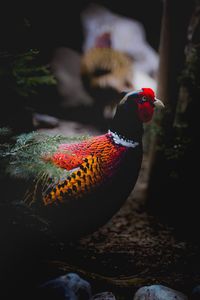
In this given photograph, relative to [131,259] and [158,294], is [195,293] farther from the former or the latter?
[131,259]

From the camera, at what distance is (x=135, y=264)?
2820mm

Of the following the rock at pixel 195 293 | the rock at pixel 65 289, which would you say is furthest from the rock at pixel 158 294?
the rock at pixel 65 289

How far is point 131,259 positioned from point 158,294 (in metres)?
0.66

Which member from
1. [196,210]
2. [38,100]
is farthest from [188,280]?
[38,100]

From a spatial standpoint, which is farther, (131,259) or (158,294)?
(131,259)

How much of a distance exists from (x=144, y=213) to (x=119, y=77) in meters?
3.29

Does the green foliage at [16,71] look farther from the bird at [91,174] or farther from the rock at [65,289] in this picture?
the rock at [65,289]

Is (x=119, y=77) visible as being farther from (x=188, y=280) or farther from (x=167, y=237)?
(x=188, y=280)

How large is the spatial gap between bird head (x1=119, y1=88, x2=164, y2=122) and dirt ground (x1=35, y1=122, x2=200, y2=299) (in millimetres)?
1152

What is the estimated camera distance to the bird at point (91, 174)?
2387 mm

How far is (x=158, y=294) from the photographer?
2.26m

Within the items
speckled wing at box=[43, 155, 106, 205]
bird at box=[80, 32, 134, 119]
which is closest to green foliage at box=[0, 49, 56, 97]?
speckled wing at box=[43, 155, 106, 205]

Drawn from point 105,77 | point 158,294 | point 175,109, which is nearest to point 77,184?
point 158,294

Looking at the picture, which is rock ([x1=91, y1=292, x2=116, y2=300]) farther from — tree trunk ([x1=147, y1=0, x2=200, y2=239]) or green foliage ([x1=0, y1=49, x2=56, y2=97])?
green foliage ([x1=0, y1=49, x2=56, y2=97])
